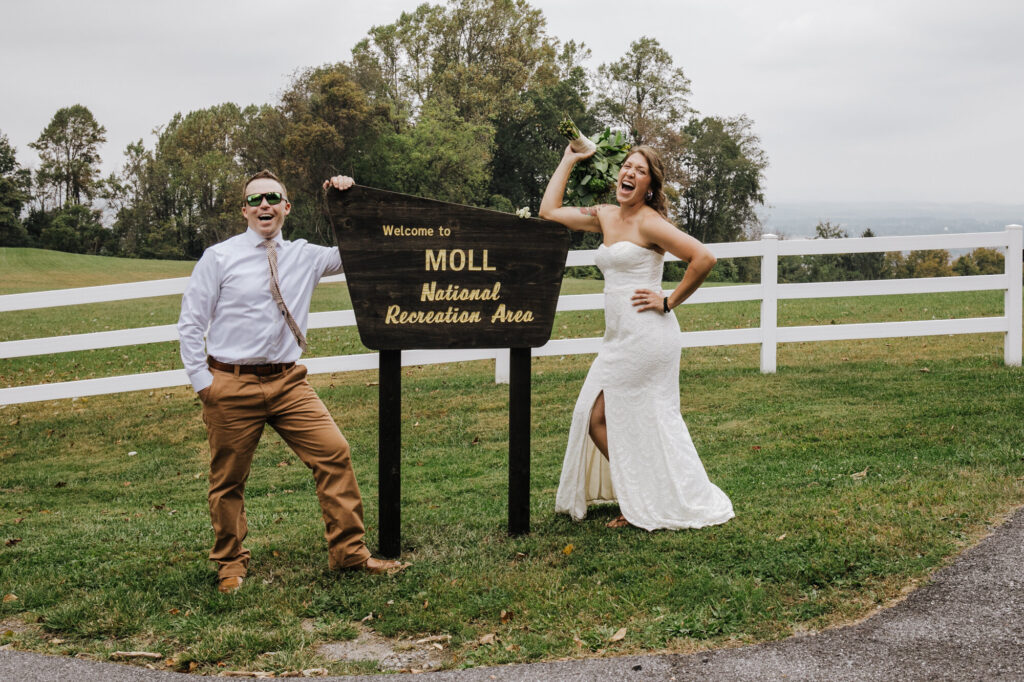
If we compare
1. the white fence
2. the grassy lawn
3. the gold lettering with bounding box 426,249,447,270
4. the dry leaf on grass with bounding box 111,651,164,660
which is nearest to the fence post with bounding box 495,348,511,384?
the white fence

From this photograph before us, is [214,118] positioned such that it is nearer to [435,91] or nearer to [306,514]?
[435,91]

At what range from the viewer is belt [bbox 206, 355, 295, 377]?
16.0 feet

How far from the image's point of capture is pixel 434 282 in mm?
5309

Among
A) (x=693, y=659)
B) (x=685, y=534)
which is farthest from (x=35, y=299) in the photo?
(x=693, y=659)

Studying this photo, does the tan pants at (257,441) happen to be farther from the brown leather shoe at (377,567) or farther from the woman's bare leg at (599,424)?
the woman's bare leg at (599,424)

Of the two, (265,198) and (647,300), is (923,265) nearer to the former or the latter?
(647,300)

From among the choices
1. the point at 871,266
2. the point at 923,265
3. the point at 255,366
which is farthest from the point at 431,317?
the point at 923,265

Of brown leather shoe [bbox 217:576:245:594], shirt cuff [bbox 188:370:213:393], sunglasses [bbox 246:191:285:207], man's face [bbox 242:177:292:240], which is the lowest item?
brown leather shoe [bbox 217:576:245:594]

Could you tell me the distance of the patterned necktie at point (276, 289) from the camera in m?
4.85

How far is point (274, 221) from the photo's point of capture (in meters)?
4.93

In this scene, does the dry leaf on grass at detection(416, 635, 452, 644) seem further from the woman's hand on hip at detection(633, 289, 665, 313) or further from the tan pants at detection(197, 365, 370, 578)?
the woman's hand on hip at detection(633, 289, 665, 313)

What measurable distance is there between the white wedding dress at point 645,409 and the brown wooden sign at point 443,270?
1.28 ft

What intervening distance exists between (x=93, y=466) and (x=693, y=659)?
6454mm

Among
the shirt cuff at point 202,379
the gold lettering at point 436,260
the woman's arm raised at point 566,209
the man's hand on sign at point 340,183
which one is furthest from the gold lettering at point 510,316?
the shirt cuff at point 202,379
